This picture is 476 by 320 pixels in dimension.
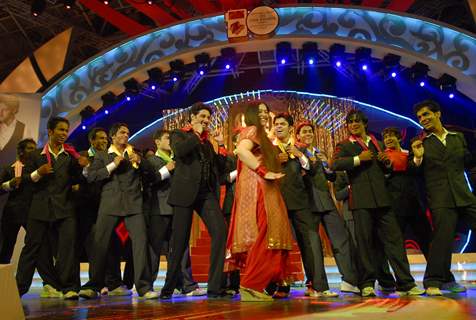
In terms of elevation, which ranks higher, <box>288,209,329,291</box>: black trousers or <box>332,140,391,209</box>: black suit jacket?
<box>332,140,391,209</box>: black suit jacket

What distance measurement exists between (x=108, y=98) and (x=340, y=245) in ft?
17.1

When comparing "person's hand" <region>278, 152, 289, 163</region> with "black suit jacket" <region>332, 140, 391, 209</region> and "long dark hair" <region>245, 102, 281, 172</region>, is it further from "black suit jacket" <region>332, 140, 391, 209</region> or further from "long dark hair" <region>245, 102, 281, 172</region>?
"black suit jacket" <region>332, 140, 391, 209</region>

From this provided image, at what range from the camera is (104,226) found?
4328 mm

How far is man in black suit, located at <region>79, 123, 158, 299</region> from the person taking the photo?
4.28m

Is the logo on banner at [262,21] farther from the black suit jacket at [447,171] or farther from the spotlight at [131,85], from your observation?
the black suit jacket at [447,171]

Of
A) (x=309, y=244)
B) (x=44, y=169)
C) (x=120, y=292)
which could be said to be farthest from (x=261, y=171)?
(x=120, y=292)

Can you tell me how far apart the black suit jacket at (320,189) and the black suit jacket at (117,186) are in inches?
60.2

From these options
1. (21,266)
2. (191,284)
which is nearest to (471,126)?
(191,284)

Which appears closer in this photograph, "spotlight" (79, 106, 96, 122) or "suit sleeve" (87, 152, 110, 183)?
"suit sleeve" (87, 152, 110, 183)

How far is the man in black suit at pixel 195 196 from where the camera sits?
3998 millimetres

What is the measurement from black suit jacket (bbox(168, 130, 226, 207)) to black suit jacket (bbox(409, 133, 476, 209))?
5.69ft

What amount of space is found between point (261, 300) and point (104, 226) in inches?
62.2

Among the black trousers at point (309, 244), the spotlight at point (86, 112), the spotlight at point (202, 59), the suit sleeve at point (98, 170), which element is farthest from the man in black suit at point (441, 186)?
the spotlight at point (86, 112)

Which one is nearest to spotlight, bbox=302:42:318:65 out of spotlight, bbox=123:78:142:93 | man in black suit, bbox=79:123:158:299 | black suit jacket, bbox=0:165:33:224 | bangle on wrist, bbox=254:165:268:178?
spotlight, bbox=123:78:142:93
